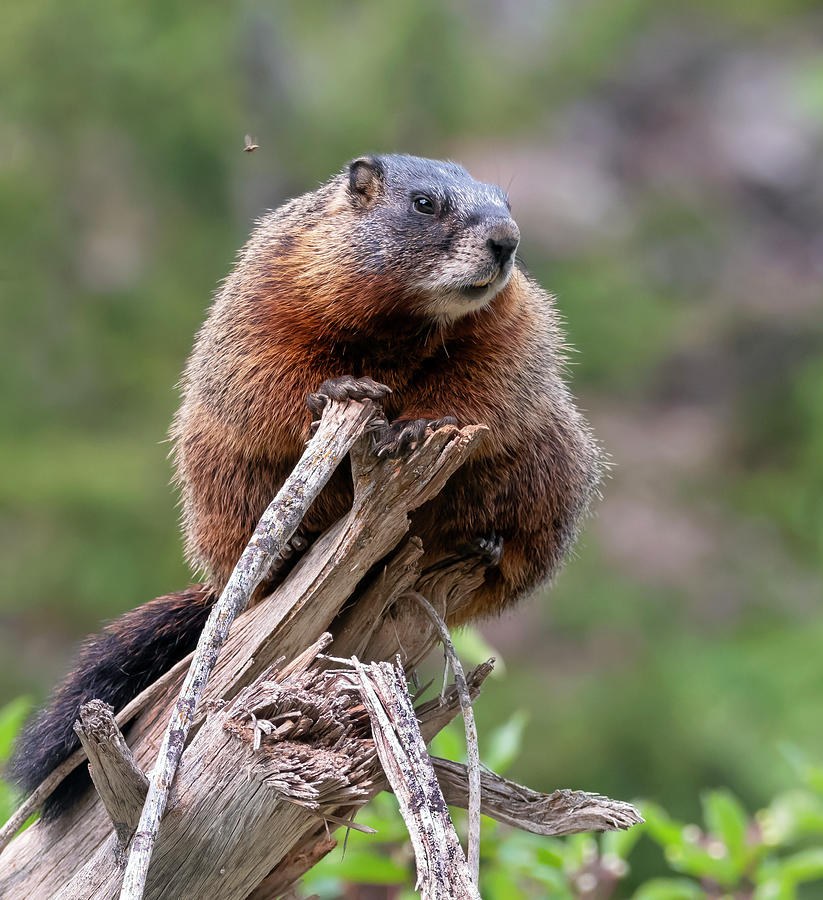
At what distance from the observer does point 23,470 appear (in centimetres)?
694

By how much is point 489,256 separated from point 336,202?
0.66 m

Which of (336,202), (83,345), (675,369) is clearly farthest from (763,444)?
(336,202)

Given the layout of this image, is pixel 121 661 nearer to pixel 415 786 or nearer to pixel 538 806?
pixel 538 806

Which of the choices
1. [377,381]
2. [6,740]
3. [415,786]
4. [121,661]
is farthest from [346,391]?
[6,740]

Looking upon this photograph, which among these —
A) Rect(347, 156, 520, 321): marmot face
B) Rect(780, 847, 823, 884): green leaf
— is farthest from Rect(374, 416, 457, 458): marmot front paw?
Rect(780, 847, 823, 884): green leaf

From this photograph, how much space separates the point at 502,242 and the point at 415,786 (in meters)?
1.45

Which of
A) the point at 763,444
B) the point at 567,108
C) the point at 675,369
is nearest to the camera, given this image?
the point at 763,444

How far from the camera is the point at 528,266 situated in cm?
548

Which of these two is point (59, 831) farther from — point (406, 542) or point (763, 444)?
point (763, 444)

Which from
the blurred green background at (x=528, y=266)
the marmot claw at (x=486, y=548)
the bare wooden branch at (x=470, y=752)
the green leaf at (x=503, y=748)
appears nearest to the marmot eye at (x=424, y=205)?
the marmot claw at (x=486, y=548)

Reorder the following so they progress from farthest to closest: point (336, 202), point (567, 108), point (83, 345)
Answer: point (567, 108)
point (83, 345)
point (336, 202)

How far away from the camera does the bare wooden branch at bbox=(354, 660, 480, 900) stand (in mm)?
1929

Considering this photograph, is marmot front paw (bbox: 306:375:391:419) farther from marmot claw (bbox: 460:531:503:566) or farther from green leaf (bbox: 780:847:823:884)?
green leaf (bbox: 780:847:823:884)

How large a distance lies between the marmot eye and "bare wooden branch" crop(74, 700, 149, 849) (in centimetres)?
162
